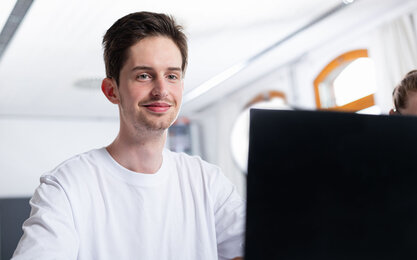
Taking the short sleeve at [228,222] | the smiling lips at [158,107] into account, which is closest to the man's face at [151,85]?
the smiling lips at [158,107]

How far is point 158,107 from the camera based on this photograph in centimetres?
126

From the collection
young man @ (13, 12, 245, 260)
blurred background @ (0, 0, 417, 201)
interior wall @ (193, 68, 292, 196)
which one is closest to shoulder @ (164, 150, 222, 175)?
young man @ (13, 12, 245, 260)

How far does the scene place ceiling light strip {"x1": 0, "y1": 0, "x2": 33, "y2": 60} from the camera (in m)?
3.53

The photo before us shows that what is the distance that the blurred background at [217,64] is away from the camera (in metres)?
3.93

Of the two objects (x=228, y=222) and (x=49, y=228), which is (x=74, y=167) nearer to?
(x=49, y=228)

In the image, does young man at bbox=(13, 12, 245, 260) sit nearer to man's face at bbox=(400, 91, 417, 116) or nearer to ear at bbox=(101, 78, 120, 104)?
ear at bbox=(101, 78, 120, 104)

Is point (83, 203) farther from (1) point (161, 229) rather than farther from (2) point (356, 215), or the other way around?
(2) point (356, 215)

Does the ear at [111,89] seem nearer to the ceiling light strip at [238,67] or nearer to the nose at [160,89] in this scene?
the nose at [160,89]

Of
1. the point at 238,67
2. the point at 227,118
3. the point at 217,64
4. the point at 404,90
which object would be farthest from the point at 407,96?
the point at 227,118

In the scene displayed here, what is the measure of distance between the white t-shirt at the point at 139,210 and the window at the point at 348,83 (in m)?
3.46

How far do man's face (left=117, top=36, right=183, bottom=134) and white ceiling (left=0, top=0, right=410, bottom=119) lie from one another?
248 centimetres

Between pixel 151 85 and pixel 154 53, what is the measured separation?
0.11 metres

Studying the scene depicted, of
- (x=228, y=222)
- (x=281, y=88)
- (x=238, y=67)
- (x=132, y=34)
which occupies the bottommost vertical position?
(x=228, y=222)

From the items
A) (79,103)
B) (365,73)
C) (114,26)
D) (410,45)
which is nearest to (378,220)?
(114,26)
